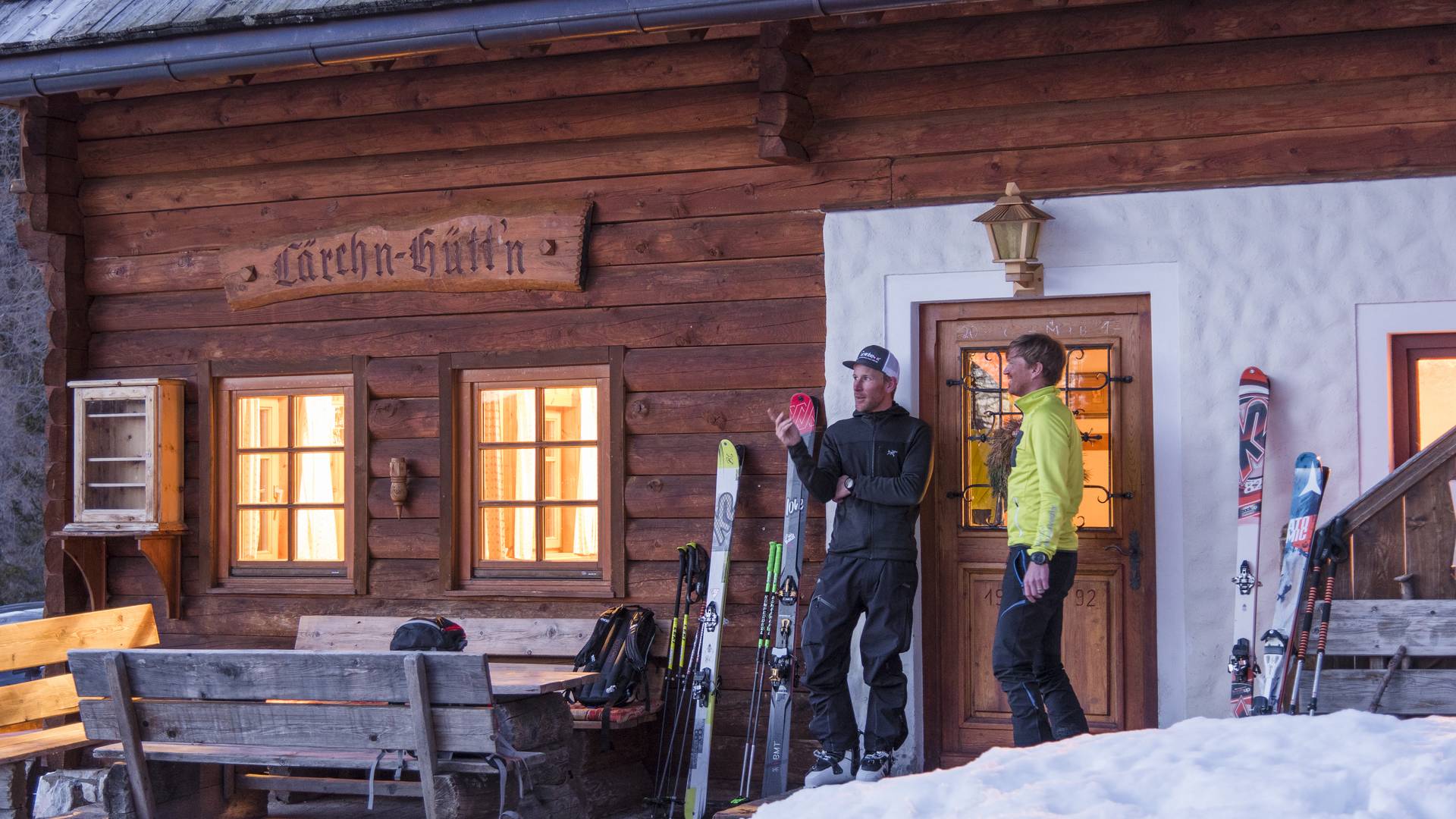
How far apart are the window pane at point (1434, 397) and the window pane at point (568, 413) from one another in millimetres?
3586

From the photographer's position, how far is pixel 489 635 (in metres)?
7.14

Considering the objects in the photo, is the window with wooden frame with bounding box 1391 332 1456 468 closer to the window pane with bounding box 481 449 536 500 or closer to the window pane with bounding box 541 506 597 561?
the window pane with bounding box 541 506 597 561

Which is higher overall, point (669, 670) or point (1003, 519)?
point (1003, 519)

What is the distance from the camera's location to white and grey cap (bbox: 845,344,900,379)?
20.3 feet

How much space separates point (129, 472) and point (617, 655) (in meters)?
3.04

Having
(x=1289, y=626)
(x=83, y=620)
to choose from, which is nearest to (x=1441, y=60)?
(x=1289, y=626)

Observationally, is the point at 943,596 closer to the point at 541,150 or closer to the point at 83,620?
the point at 541,150

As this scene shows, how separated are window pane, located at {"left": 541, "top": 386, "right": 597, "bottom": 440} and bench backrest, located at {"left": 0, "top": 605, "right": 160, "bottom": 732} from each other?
79.1 inches

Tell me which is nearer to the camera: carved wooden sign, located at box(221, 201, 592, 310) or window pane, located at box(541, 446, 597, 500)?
carved wooden sign, located at box(221, 201, 592, 310)

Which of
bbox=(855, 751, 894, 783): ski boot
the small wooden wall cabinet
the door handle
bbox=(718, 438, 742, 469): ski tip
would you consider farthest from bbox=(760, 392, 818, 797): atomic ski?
the small wooden wall cabinet

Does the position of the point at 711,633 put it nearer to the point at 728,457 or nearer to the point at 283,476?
the point at 728,457

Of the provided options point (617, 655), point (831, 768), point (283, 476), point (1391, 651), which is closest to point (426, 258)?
point (283, 476)

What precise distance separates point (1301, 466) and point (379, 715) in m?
3.45

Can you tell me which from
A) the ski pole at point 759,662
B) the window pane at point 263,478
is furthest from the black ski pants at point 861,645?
the window pane at point 263,478
